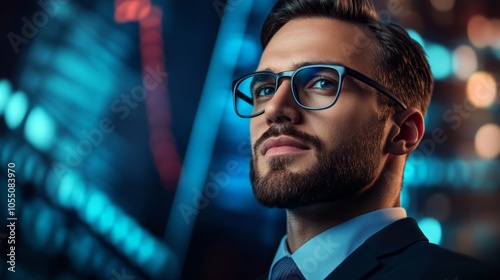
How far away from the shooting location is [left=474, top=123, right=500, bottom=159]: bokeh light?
6.43ft

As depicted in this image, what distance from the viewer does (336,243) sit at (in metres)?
1.24

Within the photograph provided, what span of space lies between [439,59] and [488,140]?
361 millimetres

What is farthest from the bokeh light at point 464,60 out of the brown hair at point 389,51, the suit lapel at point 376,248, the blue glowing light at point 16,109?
the blue glowing light at point 16,109

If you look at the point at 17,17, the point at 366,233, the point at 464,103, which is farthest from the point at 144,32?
the point at 464,103

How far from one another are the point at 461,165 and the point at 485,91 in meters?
0.30

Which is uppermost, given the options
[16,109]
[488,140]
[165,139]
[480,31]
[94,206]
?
[480,31]

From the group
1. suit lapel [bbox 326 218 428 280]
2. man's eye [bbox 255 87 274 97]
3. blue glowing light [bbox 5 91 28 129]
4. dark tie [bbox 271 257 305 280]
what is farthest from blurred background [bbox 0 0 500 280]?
suit lapel [bbox 326 218 428 280]

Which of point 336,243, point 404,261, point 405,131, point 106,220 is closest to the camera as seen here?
point 404,261

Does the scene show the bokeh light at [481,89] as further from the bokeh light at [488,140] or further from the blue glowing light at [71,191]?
the blue glowing light at [71,191]

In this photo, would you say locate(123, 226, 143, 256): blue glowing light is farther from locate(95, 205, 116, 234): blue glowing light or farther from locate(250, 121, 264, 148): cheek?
locate(250, 121, 264, 148): cheek

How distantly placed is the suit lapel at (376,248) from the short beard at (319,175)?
0.42 ft

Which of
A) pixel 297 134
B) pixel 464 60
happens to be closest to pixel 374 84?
pixel 297 134

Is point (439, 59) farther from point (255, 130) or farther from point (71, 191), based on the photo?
point (71, 191)

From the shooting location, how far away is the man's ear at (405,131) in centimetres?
134
